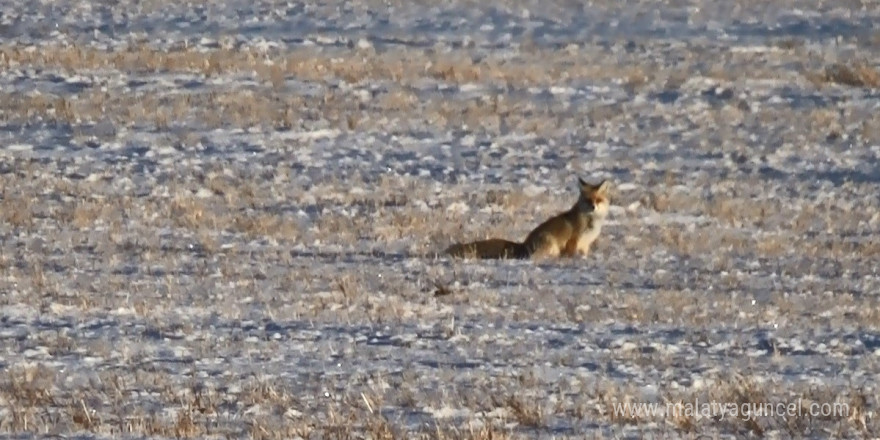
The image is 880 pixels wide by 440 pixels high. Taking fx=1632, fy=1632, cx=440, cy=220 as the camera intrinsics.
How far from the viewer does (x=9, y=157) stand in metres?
19.2

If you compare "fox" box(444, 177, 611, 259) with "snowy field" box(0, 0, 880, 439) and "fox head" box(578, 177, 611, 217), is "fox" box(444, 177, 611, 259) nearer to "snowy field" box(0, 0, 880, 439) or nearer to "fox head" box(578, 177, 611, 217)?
"fox head" box(578, 177, 611, 217)

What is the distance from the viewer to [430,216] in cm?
1577

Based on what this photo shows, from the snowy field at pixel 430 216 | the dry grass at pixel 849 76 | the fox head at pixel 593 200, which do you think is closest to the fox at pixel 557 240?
the fox head at pixel 593 200

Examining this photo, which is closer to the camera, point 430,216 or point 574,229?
point 574,229

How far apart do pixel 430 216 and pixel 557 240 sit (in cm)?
251

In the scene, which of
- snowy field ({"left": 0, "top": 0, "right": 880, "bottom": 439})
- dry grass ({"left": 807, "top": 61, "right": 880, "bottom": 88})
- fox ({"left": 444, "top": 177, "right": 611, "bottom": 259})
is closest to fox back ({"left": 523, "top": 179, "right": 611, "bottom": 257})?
fox ({"left": 444, "top": 177, "right": 611, "bottom": 259})

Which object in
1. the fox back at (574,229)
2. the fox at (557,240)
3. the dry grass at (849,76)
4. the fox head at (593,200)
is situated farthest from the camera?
the dry grass at (849,76)

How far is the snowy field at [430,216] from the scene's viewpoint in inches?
325

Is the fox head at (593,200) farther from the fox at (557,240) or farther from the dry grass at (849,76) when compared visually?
the dry grass at (849,76)

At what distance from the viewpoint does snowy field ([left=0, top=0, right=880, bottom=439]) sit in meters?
8.25

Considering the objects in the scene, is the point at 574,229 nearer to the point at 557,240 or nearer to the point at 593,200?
the point at 557,240

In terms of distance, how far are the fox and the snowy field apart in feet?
1.00

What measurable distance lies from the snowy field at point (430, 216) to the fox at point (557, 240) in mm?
304

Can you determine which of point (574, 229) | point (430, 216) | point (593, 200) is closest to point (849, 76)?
point (430, 216)
